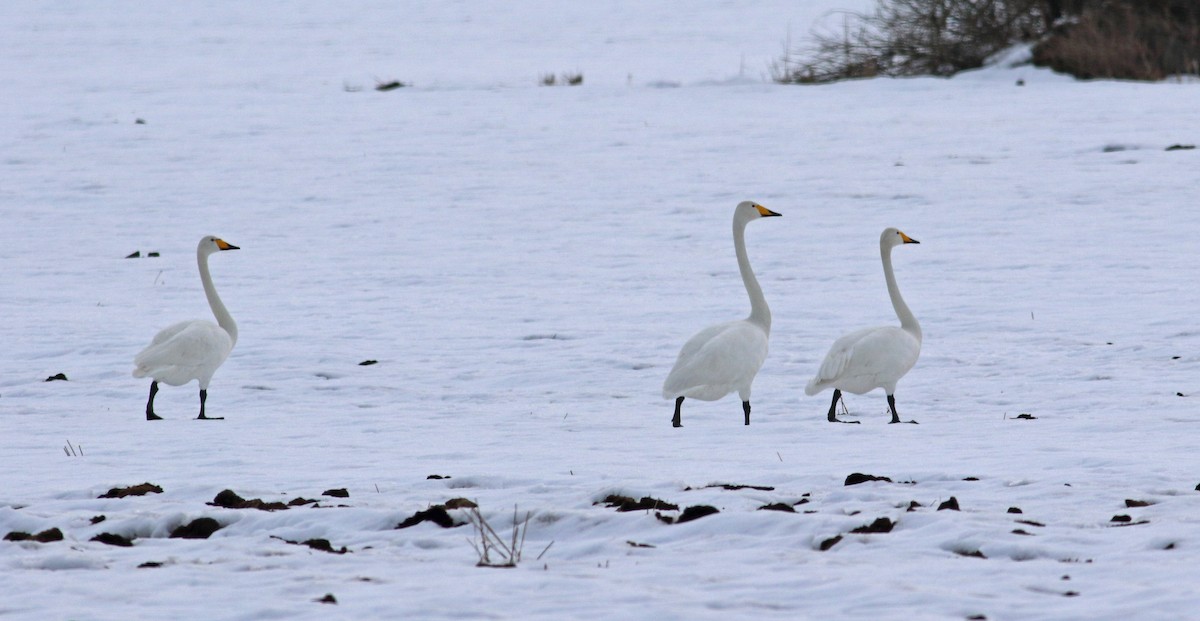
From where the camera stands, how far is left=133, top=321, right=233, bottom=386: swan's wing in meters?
8.62

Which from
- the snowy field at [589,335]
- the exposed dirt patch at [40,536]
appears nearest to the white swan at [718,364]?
the snowy field at [589,335]

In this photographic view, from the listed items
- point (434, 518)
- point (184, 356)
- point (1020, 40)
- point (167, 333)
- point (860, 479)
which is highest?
point (1020, 40)

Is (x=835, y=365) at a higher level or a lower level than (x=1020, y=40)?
lower

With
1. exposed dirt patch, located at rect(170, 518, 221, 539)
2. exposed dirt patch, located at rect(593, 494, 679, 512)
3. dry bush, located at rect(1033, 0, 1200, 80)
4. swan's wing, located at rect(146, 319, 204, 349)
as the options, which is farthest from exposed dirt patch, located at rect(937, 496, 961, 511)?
dry bush, located at rect(1033, 0, 1200, 80)

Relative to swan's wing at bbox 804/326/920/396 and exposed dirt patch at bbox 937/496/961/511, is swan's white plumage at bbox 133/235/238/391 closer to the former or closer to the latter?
swan's wing at bbox 804/326/920/396

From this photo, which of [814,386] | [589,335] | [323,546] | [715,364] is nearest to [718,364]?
[715,364]

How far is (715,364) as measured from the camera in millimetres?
8000

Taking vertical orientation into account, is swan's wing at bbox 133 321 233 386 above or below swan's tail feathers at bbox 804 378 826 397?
above

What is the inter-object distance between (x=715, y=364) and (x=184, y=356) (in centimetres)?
310

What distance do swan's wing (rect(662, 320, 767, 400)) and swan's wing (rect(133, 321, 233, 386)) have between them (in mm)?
2753

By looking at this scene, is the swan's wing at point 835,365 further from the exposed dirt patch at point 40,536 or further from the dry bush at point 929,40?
the dry bush at point 929,40

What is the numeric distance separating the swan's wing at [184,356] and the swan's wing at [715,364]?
2.75 metres

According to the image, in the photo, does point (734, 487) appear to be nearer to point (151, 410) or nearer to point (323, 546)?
point (323, 546)

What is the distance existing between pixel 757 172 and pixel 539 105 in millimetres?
6216
